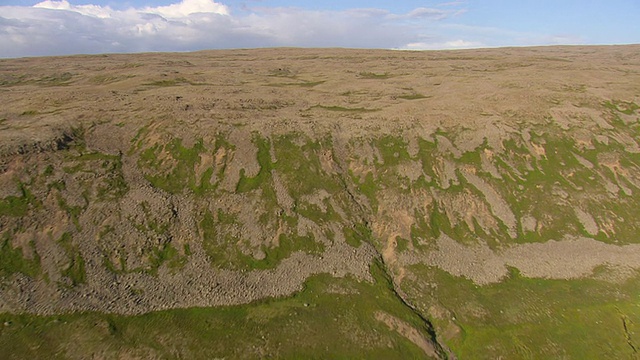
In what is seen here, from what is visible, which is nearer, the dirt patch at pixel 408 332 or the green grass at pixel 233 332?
the green grass at pixel 233 332

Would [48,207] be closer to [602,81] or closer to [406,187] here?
[406,187]

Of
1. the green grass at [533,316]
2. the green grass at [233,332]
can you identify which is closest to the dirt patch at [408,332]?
the green grass at [233,332]

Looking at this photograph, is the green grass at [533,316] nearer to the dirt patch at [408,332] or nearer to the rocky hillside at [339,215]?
the rocky hillside at [339,215]

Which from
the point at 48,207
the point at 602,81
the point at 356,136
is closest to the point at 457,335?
the point at 356,136

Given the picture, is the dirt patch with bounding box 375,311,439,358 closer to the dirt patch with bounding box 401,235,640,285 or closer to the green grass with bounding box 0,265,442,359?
the green grass with bounding box 0,265,442,359

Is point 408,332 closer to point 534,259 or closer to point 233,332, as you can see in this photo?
point 233,332

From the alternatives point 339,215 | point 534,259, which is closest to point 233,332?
point 339,215

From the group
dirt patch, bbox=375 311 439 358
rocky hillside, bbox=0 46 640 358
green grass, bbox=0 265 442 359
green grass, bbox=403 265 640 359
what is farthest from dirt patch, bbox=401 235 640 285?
green grass, bbox=0 265 442 359
